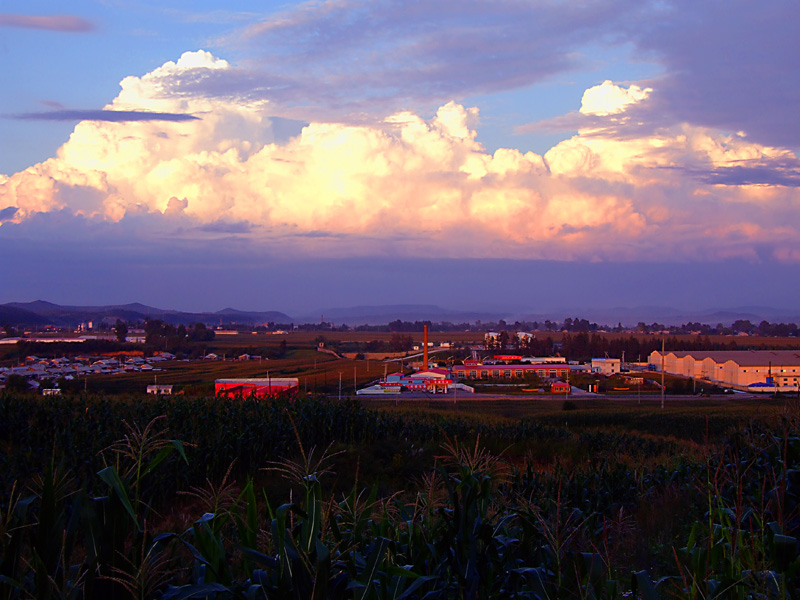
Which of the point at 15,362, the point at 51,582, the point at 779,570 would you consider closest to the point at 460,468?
the point at 779,570

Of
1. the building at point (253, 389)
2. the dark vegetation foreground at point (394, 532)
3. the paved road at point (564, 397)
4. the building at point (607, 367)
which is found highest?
the dark vegetation foreground at point (394, 532)

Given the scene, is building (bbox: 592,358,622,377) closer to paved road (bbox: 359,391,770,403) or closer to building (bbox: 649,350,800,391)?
building (bbox: 649,350,800,391)

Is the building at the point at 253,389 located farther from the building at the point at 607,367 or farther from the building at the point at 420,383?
the building at the point at 607,367

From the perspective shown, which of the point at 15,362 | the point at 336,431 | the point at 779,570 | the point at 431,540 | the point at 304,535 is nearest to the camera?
the point at 304,535

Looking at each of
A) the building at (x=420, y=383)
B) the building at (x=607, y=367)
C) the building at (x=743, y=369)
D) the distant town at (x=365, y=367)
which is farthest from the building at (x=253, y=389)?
the building at (x=607, y=367)

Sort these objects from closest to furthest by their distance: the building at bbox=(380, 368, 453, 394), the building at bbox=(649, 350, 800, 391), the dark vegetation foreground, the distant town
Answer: the dark vegetation foreground
the distant town
the building at bbox=(380, 368, 453, 394)
the building at bbox=(649, 350, 800, 391)

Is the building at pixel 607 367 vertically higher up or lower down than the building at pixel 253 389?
lower down

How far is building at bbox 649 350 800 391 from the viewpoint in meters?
64.1

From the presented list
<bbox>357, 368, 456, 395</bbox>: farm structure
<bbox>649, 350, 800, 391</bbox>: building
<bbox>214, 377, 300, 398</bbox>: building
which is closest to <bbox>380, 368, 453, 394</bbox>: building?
<bbox>357, 368, 456, 395</bbox>: farm structure

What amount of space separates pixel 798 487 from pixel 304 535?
14.4 feet

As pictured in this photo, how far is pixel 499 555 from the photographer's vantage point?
4176 mm

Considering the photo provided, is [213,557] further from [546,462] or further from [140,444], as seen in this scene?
[546,462]

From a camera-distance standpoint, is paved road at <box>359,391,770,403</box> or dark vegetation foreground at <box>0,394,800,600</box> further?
paved road at <box>359,391,770,403</box>

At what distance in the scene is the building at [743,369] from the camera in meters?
64.1
